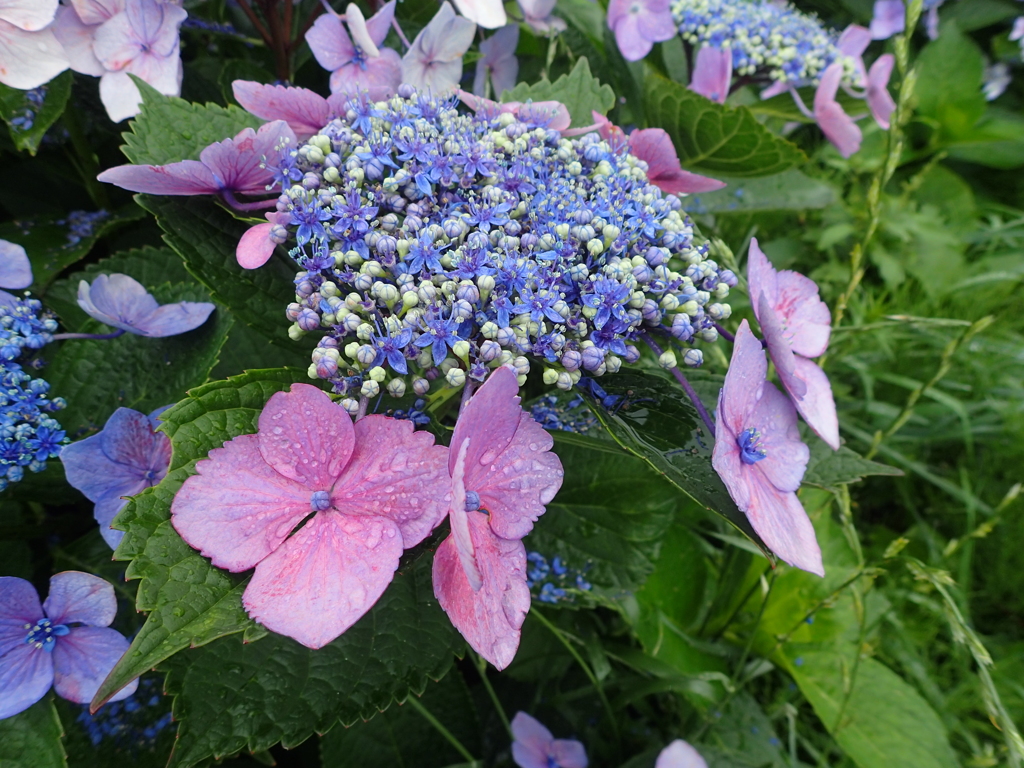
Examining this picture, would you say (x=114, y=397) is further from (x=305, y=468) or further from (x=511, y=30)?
(x=511, y=30)

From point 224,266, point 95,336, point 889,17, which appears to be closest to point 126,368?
point 95,336

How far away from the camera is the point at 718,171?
4.29 ft

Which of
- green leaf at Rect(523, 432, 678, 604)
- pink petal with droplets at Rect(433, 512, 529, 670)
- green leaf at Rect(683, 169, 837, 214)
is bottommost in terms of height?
green leaf at Rect(523, 432, 678, 604)

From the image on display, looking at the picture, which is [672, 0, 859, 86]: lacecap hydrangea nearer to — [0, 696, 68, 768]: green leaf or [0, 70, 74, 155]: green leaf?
[0, 70, 74, 155]: green leaf

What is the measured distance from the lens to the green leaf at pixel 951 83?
241cm

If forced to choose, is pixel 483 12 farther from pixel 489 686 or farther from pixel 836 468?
pixel 489 686

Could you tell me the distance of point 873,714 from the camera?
1240 mm

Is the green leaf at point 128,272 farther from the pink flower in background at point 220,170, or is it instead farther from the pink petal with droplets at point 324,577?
the pink petal with droplets at point 324,577

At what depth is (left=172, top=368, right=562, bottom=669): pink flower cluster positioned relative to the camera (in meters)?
0.54

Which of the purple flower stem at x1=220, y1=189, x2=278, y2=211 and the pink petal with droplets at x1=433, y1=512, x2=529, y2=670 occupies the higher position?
the purple flower stem at x1=220, y1=189, x2=278, y2=211

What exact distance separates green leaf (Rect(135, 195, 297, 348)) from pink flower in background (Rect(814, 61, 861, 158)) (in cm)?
104

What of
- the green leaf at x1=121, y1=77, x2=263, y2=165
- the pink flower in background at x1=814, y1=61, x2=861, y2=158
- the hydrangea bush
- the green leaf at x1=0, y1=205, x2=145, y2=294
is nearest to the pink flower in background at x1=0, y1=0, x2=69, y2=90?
the hydrangea bush

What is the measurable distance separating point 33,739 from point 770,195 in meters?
1.65

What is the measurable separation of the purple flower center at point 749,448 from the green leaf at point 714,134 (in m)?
0.70
